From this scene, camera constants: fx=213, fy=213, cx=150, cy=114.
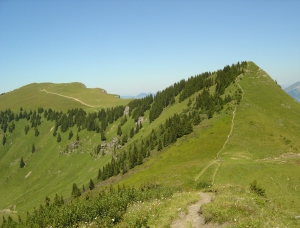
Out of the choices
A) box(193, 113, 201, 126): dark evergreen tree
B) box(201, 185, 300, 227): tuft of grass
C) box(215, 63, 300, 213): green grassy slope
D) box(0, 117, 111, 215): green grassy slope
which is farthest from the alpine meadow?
box(0, 117, 111, 215): green grassy slope

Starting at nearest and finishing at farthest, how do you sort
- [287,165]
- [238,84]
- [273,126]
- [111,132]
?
[287,165] < [273,126] < [238,84] < [111,132]

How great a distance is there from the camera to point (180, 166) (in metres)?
61.1

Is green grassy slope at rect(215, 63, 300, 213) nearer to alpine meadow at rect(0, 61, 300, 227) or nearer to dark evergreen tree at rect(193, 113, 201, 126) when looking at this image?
alpine meadow at rect(0, 61, 300, 227)

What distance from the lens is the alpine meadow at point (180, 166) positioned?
23234 millimetres

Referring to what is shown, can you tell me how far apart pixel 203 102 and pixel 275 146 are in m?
46.1

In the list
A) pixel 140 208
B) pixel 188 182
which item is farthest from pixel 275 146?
pixel 140 208

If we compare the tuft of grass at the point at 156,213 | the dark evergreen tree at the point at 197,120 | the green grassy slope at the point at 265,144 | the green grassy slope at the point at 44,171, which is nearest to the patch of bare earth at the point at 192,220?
the tuft of grass at the point at 156,213

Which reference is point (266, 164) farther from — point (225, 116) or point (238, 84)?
point (238, 84)

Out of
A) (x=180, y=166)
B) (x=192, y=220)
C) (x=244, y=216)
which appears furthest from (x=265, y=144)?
(x=192, y=220)

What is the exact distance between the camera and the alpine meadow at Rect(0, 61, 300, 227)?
76.2ft

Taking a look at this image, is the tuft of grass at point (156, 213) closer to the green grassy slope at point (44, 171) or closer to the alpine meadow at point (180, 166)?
the alpine meadow at point (180, 166)

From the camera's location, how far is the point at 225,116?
8162cm

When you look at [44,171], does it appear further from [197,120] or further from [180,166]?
[180,166]

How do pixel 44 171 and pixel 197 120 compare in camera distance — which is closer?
pixel 197 120
